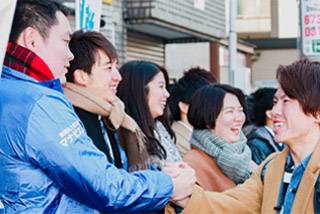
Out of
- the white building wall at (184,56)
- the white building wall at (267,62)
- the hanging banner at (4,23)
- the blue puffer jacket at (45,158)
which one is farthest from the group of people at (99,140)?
the white building wall at (267,62)

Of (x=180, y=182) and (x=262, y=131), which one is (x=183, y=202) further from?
(x=262, y=131)

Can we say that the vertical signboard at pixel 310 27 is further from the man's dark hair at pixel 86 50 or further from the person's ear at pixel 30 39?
the person's ear at pixel 30 39

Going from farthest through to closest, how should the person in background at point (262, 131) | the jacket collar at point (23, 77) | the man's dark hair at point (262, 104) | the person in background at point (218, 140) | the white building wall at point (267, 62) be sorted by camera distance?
the white building wall at point (267, 62) < the man's dark hair at point (262, 104) < the person in background at point (262, 131) < the person in background at point (218, 140) < the jacket collar at point (23, 77)

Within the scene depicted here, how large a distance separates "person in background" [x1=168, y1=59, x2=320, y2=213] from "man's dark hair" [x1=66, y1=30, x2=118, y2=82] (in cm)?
102

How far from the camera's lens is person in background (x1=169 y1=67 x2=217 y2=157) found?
17.7ft

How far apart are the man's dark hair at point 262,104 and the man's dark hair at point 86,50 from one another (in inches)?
117

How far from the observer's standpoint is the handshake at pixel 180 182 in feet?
9.88

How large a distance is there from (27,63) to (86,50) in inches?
40.5

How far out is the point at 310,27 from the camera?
9070 mm

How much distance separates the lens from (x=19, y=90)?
101 inches

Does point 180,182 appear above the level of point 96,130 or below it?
below

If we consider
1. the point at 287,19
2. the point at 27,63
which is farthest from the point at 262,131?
the point at 287,19

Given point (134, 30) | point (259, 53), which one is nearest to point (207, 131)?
point (134, 30)

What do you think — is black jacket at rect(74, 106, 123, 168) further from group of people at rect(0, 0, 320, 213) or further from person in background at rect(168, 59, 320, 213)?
person in background at rect(168, 59, 320, 213)
